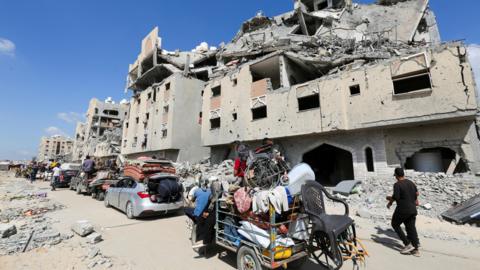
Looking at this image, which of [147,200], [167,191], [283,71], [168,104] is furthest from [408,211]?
[168,104]

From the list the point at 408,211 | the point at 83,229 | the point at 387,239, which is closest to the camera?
the point at 408,211

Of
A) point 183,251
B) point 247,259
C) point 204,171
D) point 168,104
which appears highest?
point 168,104

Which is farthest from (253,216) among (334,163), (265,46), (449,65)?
(265,46)

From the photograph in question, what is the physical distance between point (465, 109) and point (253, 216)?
1276 centimetres

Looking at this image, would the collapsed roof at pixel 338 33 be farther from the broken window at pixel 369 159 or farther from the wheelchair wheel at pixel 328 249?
the wheelchair wheel at pixel 328 249

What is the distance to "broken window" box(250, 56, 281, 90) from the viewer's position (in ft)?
64.5

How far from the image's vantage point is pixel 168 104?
2850 centimetres

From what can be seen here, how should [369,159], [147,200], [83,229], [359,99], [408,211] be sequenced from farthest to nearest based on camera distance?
[369,159] < [359,99] < [147,200] < [83,229] < [408,211]

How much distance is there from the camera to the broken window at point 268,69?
19655 mm

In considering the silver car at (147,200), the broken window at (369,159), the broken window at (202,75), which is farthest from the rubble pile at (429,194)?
the broken window at (202,75)

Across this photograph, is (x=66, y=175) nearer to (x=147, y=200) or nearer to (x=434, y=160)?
(x=147, y=200)

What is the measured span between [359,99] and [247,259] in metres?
13.0

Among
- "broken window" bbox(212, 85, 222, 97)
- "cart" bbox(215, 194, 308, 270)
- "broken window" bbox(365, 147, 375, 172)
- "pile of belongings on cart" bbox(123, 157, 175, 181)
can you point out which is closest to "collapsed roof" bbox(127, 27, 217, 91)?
"broken window" bbox(212, 85, 222, 97)

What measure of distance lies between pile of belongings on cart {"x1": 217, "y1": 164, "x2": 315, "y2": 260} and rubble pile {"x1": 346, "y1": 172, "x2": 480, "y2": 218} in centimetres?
621
